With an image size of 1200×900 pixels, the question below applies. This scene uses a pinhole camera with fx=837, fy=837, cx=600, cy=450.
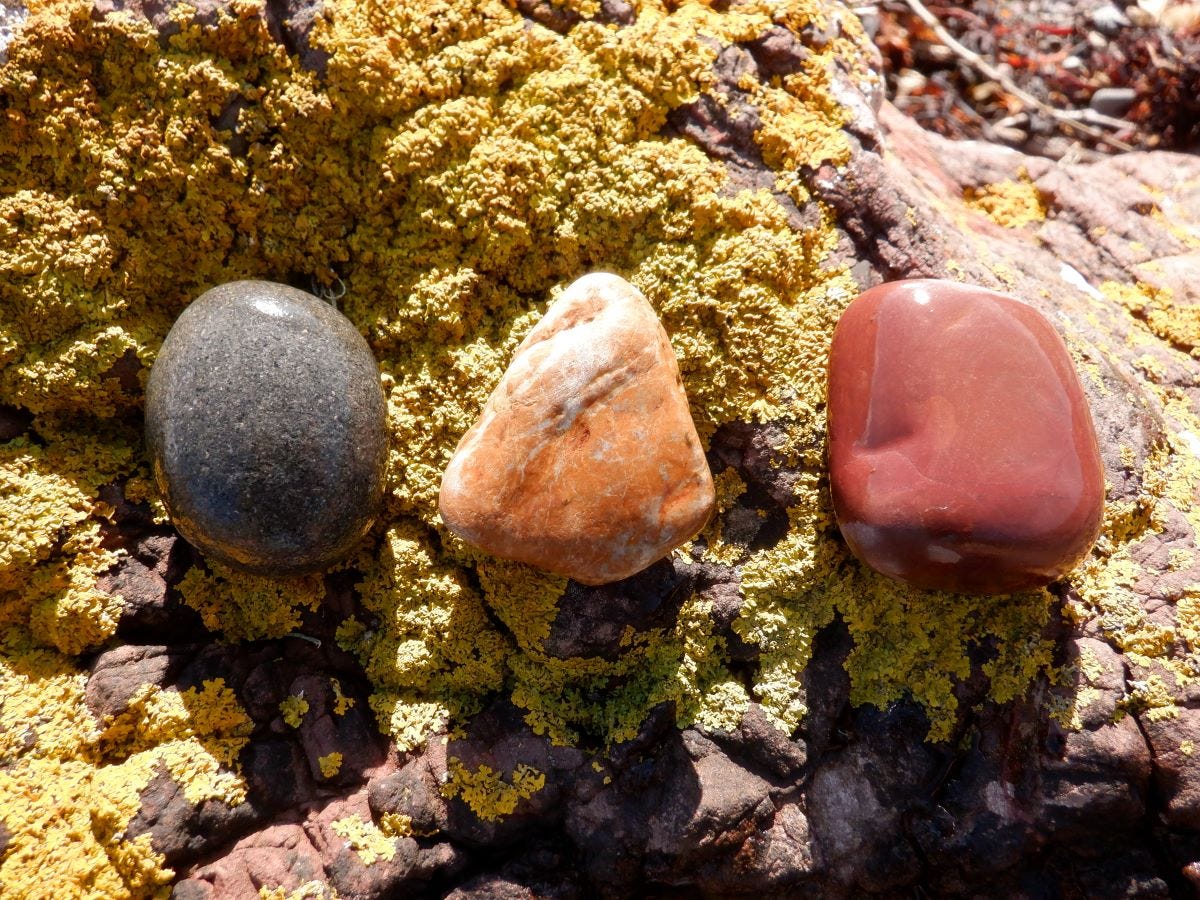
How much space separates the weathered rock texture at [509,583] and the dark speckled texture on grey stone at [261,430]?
22 cm

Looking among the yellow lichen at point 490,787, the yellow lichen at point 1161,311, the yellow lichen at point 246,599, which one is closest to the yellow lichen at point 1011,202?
the yellow lichen at point 1161,311

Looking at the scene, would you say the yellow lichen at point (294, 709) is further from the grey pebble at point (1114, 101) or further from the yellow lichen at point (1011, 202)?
the grey pebble at point (1114, 101)

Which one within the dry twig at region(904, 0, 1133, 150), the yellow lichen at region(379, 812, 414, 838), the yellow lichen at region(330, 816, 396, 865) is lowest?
the yellow lichen at region(330, 816, 396, 865)

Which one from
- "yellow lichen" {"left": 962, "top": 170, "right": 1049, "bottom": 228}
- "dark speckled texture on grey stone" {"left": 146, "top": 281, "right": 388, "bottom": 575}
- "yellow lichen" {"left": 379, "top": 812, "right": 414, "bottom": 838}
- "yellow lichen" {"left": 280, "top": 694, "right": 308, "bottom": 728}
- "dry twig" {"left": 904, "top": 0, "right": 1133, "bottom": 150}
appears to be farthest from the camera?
"dry twig" {"left": 904, "top": 0, "right": 1133, "bottom": 150}

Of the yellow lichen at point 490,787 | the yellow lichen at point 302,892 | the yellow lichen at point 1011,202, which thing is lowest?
the yellow lichen at point 302,892

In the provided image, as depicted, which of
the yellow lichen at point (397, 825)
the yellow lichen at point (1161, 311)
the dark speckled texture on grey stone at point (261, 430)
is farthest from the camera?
the yellow lichen at point (1161, 311)

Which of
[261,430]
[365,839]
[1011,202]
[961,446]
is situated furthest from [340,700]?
[1011,202]

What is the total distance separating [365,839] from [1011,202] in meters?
3.25

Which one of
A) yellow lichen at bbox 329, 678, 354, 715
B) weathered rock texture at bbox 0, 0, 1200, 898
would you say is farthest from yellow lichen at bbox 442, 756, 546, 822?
yellow lichen at bbox 329, 678, 354, 715

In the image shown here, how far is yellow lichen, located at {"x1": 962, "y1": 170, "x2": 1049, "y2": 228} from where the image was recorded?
10.9 feet

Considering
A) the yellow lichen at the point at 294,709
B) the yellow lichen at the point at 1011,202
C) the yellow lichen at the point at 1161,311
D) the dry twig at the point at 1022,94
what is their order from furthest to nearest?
the dry twig at the point at 1022,94
the yellow lichen at the point at 1011,202
the yellow lichen at the point at 1161,311
the yellow lichen at the point at 294,709

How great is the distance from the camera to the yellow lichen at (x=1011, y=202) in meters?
3.33

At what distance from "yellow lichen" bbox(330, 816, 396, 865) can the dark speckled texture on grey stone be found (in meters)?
0.71

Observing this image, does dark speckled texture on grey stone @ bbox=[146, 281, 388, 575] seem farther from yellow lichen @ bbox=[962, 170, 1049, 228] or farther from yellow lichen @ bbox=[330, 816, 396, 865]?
yellow lichen @ bbox=[962, 170, 1049, 228]
